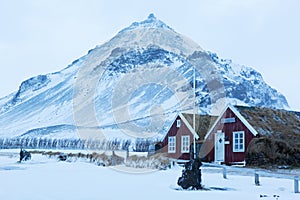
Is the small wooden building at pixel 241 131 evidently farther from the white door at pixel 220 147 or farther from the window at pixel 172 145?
the window at pixel 172 145

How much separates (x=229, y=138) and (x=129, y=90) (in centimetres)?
9562

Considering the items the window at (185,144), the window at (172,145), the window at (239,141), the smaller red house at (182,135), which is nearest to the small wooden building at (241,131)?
the window at (239,141)

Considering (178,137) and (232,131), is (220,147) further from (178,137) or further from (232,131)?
(178,137)

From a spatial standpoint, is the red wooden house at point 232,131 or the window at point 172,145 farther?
the window at point 172,145

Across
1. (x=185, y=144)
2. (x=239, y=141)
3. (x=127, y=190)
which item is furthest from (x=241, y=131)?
(x=127, y=190)

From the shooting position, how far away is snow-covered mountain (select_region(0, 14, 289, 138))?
99250 mm

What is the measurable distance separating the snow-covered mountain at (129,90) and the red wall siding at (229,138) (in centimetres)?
4797

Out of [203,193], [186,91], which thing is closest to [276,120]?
[203,193]

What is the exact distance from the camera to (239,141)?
23.6 metres

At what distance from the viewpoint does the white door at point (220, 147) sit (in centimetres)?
2464

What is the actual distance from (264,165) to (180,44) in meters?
111

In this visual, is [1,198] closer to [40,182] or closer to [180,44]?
[40,182]

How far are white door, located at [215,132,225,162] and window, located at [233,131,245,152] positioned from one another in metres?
0.88

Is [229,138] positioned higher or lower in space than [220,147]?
higher
